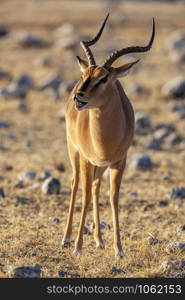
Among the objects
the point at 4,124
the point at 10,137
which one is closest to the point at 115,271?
the point at 10,137

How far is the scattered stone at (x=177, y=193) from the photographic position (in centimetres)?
1295

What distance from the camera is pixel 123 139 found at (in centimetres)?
915

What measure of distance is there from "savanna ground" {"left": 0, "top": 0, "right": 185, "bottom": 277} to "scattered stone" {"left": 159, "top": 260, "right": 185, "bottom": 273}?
9cm

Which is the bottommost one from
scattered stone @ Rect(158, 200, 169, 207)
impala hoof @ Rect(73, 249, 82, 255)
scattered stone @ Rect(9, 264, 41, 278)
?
scattered stone @ Rect(158, 200, 169, 207)

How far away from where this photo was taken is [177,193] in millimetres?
13008

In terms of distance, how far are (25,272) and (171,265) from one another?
69.5 inches

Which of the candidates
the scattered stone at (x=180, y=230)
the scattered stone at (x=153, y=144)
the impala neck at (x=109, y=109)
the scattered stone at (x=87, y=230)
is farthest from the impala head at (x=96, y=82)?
the scattered stone at (x=153, y=144)

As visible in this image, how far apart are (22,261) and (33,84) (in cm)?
1738

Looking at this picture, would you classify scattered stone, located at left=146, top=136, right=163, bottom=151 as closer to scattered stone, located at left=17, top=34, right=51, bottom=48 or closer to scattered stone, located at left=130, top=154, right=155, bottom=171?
scattered stone, located at left=130, top=154, right=155, bottom=171

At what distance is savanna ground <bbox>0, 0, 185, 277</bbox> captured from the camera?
8820 millimetres

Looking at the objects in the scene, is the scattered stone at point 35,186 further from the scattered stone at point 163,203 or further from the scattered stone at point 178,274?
the scattered stone at point 178,274

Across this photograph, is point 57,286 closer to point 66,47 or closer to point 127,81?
point 127,81

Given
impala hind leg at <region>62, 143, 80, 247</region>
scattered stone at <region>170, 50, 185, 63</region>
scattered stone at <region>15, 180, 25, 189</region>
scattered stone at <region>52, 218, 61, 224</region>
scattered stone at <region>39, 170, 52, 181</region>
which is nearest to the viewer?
impala hind leg at <region>62, 143, 80, 247</region>

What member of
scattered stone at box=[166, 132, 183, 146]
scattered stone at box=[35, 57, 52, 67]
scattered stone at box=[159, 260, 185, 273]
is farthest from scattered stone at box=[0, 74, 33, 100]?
scattered stone at box=[159, 260, 185, 273]
